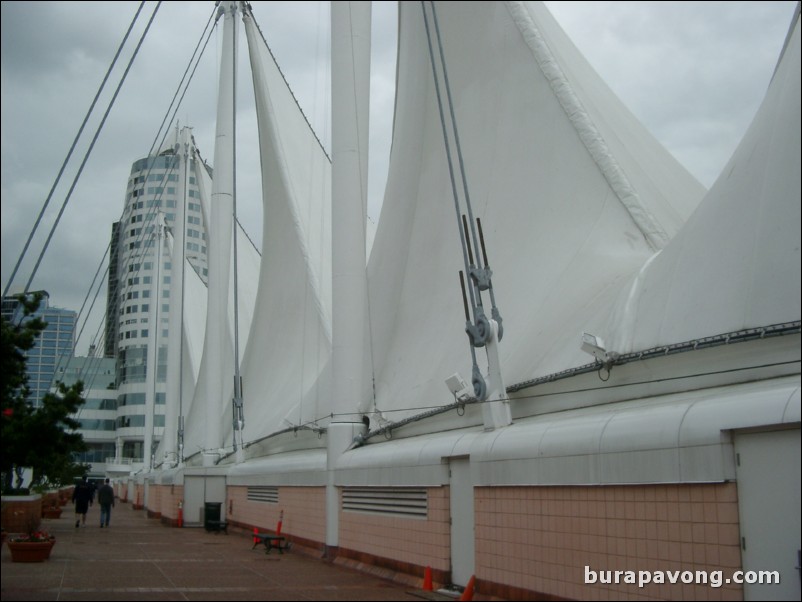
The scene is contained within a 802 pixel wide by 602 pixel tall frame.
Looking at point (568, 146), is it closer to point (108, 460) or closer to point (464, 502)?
point (464, 502)

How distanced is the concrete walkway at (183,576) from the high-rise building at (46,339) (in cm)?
256

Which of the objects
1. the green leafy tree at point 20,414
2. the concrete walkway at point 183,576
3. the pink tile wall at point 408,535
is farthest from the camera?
the pink tile wall at point 408,535

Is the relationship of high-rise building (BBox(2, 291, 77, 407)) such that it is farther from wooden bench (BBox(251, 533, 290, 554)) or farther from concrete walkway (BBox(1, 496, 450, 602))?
wooden bench (BBox(251, 533, 290, 554))

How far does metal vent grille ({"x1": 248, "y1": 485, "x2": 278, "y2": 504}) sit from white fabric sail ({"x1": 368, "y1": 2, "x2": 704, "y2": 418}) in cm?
456

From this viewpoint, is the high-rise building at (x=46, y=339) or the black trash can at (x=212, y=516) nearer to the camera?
the high-rise building at (x=46, y=339)

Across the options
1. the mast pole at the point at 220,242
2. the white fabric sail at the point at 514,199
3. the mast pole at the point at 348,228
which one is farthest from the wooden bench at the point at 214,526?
the white fabric sail at the point at 514,199

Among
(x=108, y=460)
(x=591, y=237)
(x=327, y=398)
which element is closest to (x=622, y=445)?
(x=591, y=237)

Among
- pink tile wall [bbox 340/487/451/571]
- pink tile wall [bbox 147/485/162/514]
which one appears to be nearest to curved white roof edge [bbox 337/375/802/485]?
pink tile wall [bbox 340/487/451/571]

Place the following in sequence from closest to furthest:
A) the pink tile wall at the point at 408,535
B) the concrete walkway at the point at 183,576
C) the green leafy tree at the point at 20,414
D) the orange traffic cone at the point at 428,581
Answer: the green leafy tree at the point at 20,414
the concrete walkway at the point at 183,576
the orange traffic cone at the point at 428,581
the pink tile wall at the point at 408,535

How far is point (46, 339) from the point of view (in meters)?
29.5

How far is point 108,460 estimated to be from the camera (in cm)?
9381

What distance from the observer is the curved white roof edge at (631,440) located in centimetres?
692

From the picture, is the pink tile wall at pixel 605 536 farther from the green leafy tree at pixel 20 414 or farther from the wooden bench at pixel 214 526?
the wooden bench at pixel 214 526

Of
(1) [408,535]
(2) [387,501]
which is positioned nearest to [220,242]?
(2) [387,501]
